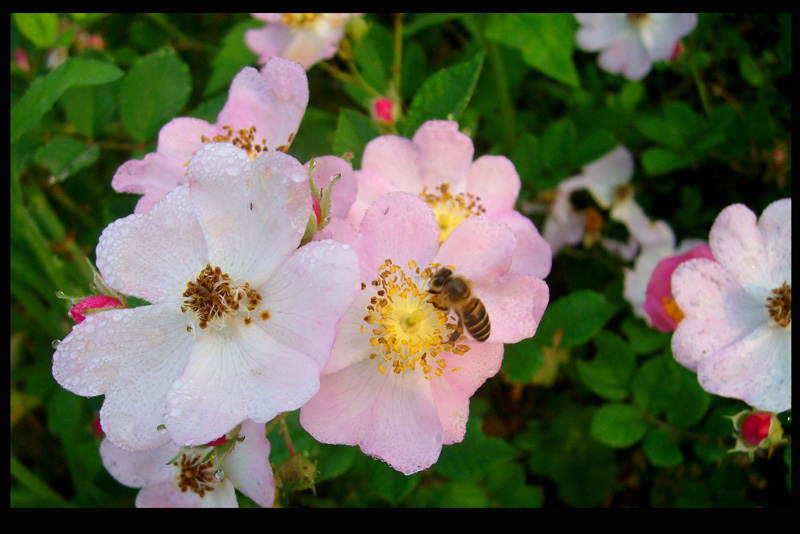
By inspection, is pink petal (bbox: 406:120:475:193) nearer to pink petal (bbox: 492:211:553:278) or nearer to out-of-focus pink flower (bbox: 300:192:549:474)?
pink petal (bbox: 492:211:553:278)

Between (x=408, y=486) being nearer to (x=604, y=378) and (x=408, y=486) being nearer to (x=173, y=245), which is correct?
(x=604, y=378)

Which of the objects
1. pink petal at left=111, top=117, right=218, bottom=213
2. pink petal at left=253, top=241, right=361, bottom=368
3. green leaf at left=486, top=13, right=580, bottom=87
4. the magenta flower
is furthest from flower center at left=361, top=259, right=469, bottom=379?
green leaf at left=486, top=13, right=580, bottom=87

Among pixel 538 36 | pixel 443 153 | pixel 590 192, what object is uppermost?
pixel 443 153

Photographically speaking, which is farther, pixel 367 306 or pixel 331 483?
pixel 331 483

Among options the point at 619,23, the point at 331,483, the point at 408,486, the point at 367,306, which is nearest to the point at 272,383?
the point at 367,306

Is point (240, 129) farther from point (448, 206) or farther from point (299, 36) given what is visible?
point (299, 36)

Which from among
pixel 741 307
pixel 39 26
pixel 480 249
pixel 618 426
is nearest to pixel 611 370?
pixel 618 426
